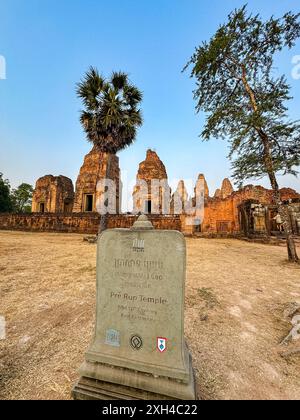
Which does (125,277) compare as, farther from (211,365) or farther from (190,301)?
(190,301)

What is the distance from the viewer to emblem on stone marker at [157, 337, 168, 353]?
1788 mm

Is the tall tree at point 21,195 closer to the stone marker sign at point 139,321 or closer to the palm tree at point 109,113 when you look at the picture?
the palm tree at point 109,113

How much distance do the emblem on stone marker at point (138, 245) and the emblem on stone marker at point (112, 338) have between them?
2.93 ft

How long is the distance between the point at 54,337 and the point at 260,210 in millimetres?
16556

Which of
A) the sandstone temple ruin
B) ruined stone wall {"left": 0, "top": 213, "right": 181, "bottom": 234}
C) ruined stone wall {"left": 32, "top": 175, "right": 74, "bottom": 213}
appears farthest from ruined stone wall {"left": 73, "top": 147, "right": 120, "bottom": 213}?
ruined stone wall {"left": 32, "top": 175, "right": 74, "bottom": 213}

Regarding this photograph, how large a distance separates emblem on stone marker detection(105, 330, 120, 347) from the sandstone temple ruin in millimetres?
11699

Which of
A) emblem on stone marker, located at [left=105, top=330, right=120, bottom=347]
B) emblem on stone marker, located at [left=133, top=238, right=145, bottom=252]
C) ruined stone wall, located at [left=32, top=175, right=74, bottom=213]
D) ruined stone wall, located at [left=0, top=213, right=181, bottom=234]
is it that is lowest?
emblem on stone marker, located at [left=105, top=330, right=120, bottom=347]

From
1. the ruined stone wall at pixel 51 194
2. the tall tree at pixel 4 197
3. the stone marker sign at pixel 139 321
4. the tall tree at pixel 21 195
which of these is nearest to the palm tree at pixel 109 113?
the stone marker sign at pixel 139 321

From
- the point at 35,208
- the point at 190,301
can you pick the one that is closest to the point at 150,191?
the point at 35,208

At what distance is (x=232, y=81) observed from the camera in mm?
9141

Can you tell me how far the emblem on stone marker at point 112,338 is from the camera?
1.93 metres

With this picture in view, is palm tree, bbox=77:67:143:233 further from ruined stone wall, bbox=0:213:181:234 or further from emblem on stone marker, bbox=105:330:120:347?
emblem on stone marker, bbox=105:330:120:347

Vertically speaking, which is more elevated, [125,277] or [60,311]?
[125,277]

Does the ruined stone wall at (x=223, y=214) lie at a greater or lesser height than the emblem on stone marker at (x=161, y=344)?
greater
